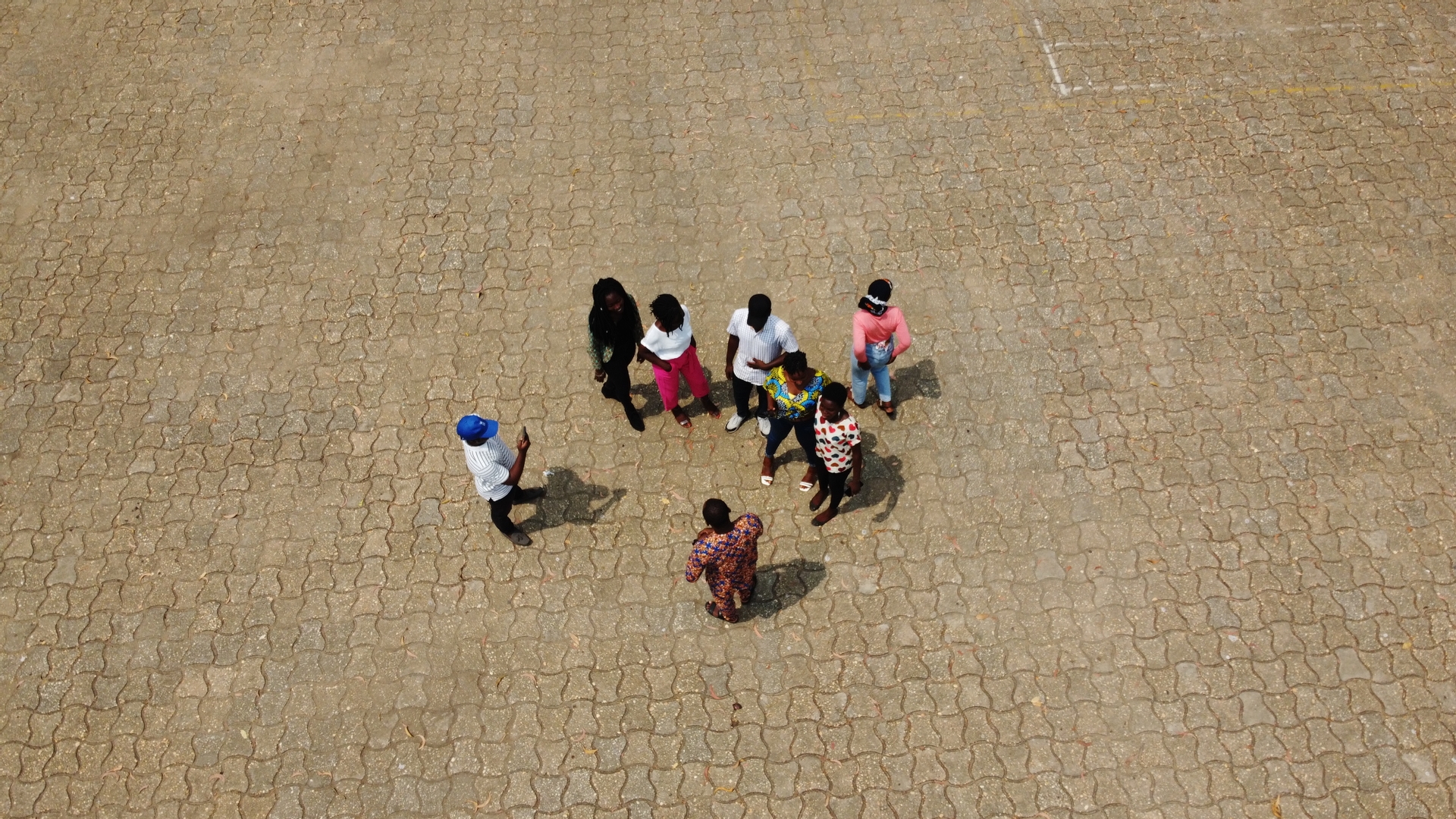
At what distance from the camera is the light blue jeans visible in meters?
7.09

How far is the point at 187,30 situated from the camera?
37.2 ft

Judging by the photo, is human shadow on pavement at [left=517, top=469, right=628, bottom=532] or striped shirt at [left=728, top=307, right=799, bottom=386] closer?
striped shirt at [left=728, top=307, right=799, bottom=386]

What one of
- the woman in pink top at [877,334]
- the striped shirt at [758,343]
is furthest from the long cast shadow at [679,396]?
the woman in pink top at [877,334]

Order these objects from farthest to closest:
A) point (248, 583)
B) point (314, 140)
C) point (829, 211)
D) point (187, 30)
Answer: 1. point (187, 30)
2. point (314, 140)
3. point (829, 211)
4. point (248, 583)

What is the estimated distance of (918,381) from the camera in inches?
318

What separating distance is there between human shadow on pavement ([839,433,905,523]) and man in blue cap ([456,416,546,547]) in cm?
271

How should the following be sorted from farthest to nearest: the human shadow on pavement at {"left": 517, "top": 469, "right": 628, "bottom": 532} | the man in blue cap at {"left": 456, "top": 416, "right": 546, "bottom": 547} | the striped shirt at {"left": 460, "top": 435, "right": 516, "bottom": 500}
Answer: the human shadow on pavement at {"left": 517, "top": 469, "right": 628, "bottom": 532}
the striped shirt at {"left": 460, "top": 435, "right": 516, "bottom": 500}
the man in blue cap at {"left": 456, "top": 416, "right": 546, "bottom": 547}

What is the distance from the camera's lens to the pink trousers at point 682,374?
23.3ft

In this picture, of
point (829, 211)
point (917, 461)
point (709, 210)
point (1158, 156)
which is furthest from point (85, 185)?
point (1158, 156)

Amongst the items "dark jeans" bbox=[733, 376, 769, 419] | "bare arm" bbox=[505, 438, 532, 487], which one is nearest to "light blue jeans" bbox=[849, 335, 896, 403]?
"dark jeans" bbox=[733, 376, 769, 419]

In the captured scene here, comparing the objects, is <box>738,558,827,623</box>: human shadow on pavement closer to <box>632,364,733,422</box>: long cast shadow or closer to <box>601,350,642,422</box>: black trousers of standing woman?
<box>632,364,733,422</box>: long cast shadow

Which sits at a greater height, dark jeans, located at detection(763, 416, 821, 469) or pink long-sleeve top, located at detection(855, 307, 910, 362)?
pink long-sleeve top, located at detection(855, 307, 910, 362)

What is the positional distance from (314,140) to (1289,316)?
10661 millimetres

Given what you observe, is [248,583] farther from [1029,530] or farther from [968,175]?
[968,175]
